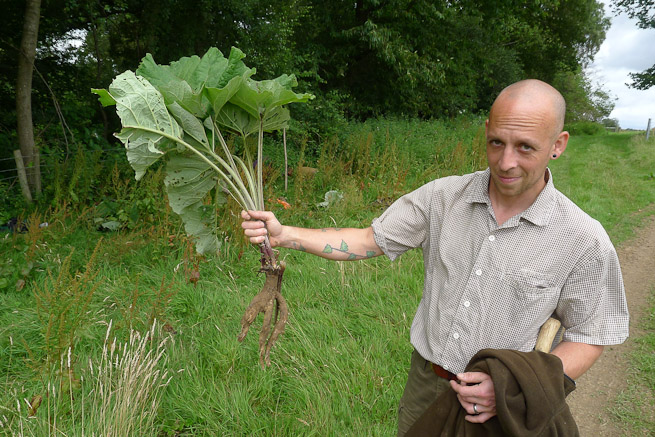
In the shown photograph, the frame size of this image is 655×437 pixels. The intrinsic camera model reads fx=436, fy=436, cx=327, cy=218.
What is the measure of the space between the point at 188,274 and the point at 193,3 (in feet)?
22.8

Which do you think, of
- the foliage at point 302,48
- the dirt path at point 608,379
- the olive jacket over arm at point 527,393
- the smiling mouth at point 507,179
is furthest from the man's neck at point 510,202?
the foliage at point 302,48

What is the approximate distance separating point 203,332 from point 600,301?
2.77m

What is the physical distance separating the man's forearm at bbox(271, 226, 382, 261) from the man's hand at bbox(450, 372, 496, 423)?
77cm

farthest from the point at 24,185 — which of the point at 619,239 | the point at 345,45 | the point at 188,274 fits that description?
the point at 345,45

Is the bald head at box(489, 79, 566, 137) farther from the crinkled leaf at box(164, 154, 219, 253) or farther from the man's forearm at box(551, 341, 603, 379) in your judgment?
the crinkled leaf at box(164, 154, 219, 253)

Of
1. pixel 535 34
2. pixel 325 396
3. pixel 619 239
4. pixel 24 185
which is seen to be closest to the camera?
pixel 325 396

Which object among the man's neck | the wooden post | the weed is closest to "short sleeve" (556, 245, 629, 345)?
the man's neck

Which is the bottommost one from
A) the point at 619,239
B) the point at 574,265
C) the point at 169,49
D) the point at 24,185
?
the point at 619,239

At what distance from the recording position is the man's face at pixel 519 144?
157 cm

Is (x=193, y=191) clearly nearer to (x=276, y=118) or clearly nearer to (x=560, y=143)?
(x=276, y=118)

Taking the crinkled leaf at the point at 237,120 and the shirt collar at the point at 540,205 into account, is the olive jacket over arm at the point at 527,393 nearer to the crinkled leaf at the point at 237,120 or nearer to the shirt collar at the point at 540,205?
the shirt collar at the point at 540,205

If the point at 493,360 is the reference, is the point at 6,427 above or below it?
below

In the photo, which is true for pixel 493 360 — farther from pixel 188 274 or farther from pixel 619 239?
pixel 619 239

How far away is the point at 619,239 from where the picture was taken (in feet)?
23.0
